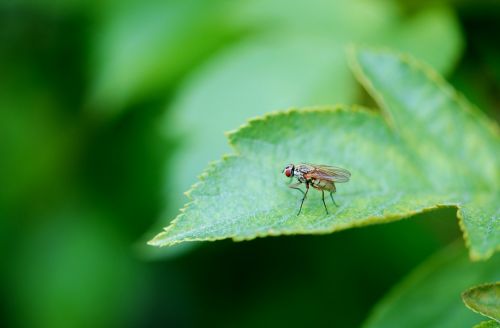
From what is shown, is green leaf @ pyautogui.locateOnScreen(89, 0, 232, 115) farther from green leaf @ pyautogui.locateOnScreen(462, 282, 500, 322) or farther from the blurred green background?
green leaf @ pyautogui.locateOnScreen(462, 282, 500, 322)

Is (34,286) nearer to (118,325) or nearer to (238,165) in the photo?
(118,325)

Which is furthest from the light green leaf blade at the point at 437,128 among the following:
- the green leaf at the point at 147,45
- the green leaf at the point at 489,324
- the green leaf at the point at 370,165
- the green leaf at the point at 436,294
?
the green leaf at the point at 147,45

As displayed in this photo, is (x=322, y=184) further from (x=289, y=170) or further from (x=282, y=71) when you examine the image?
(x=282, y=71)

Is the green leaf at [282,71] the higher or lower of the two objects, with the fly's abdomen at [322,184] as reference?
higher

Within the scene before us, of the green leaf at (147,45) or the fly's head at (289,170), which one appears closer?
the fly's head at (289,170)

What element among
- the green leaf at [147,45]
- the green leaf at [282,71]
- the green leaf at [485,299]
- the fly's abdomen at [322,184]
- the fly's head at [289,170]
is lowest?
the green leaf at [485,299]

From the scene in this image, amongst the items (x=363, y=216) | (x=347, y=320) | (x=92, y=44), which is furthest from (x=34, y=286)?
(x=363, y=216)

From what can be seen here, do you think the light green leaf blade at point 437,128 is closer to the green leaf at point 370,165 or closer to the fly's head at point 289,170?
the green leaf at point 370,165

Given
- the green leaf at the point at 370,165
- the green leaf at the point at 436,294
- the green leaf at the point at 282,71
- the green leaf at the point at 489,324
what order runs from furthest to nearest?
1. the green leaf at the point at 282,71
2. the green leaf at the point at 436,294
3. the green leaf at the point at 370,165
4. the green leaf at the point at 489,324
